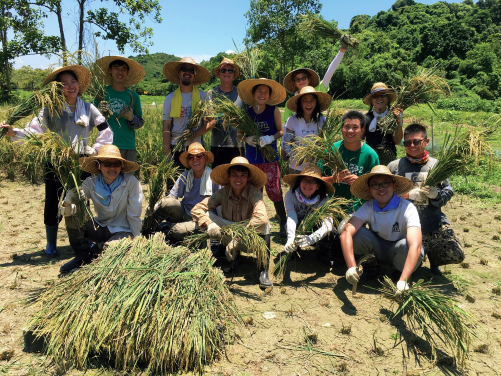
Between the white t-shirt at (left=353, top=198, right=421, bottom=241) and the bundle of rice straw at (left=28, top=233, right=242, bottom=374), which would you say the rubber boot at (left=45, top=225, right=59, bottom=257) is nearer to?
the bundle of rice straw at (left=28, top=233, right=242, bottom=374)

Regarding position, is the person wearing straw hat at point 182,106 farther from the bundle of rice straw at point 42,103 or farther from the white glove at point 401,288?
the white glove at point 401,288

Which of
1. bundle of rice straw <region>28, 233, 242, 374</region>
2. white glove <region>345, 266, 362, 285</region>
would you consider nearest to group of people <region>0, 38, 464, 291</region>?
white glove <region>345, 266, 362, 285</region>

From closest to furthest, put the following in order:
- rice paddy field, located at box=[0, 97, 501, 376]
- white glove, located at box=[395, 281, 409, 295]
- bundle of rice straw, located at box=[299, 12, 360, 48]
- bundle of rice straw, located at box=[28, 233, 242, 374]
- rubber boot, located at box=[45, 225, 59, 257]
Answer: bundle of rice straw, located at box=[28, 233, 242, 374] < rice paddy field, located at box=[0, 97, 501, 376] < white glove, located at box=[395, 281, 409, 295] < rubber boot, located at box=[45, 225, 59, 257] < bundle of rice straw, located at box=[299, 12, 360, 48]

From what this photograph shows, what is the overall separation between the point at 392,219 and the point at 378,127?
1.30 meters

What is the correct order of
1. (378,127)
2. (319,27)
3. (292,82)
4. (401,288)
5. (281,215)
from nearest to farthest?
1. (401,288)
2. (378,127)
3. (292,82)
4. (281,215)
5. (319,27)

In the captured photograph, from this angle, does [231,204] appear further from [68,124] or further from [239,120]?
[68,124]

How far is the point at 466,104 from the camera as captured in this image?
19.1m

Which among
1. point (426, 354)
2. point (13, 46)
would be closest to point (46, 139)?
point (426, 354)

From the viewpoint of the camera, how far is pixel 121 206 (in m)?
3.33

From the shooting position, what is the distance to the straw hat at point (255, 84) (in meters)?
3.86

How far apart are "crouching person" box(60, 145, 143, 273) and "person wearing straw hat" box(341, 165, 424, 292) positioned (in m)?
1.93

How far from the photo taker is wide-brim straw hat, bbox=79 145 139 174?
10.3ft

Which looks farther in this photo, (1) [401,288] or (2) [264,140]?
(2) [264,140]

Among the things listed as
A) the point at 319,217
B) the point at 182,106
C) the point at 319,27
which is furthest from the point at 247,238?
the point at 319,27
